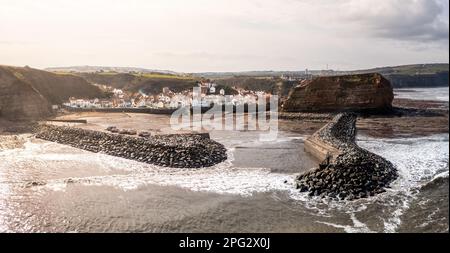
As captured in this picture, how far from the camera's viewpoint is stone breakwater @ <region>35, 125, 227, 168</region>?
2449 cm

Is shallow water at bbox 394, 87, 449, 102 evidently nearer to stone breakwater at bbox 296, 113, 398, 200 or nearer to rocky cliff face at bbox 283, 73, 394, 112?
rocky cliff face at bbox 283, 73, 394, 112

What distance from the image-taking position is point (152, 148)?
2648 centimetres

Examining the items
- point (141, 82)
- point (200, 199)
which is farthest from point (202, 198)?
point (141, 82)

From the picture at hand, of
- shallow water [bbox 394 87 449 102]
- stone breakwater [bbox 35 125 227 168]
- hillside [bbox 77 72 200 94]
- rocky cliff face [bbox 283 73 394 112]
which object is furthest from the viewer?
hillside [bbox 77 72 200 94]

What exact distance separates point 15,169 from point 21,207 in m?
8.12

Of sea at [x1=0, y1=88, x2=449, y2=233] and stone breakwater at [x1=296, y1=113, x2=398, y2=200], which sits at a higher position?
stone breakwater at [x1=296, y1=113, x2=398, y2=200]

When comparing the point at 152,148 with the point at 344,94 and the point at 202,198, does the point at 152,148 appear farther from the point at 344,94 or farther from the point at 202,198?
the point at 344,94

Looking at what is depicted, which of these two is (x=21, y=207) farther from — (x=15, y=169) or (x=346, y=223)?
(x=346, y=223)

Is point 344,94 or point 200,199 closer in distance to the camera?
point 200,199

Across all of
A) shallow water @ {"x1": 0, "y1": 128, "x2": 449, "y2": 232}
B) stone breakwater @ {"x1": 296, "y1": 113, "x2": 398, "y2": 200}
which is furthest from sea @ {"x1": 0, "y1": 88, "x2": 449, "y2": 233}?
stone breakwater @ {"x1": 296, "y1": 113, "x2": 398, "y2": 200}

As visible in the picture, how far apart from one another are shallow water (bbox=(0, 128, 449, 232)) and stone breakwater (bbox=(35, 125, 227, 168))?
0.85 meters

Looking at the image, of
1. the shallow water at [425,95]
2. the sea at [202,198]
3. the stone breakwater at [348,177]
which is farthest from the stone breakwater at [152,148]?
the shallow water at [425,95]

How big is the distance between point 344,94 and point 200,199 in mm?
47686
